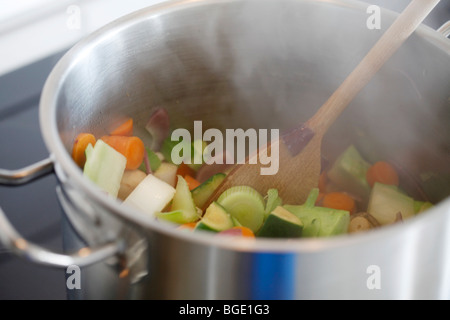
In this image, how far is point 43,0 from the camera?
1.20 m

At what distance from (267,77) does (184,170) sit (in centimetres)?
23

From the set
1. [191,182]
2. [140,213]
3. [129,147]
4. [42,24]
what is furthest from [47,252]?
[42,24]

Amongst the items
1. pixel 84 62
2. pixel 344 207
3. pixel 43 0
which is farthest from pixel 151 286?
pixel 43 0

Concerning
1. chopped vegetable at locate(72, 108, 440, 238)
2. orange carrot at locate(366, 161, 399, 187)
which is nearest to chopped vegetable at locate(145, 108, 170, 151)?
chopped vegetable at locate(72, 108, 440, 238)

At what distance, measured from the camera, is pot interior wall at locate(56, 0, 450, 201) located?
3.15 feet

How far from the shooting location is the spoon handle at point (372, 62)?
0.94 metres

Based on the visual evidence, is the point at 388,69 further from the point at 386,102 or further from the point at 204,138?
the point at 204,138

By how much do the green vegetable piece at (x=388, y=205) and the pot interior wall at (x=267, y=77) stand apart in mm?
52

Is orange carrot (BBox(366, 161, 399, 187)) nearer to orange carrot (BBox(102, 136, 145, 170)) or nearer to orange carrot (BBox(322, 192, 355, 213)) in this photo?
orange carrot (BBox(322, 192, 355, 213))

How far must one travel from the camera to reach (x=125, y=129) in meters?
1.05

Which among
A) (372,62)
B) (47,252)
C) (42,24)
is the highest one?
(42,24)

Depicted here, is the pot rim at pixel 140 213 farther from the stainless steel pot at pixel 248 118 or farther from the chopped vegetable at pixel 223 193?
the chopped vegetable at pixel 223 193

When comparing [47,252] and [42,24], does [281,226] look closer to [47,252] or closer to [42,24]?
[47,252]
